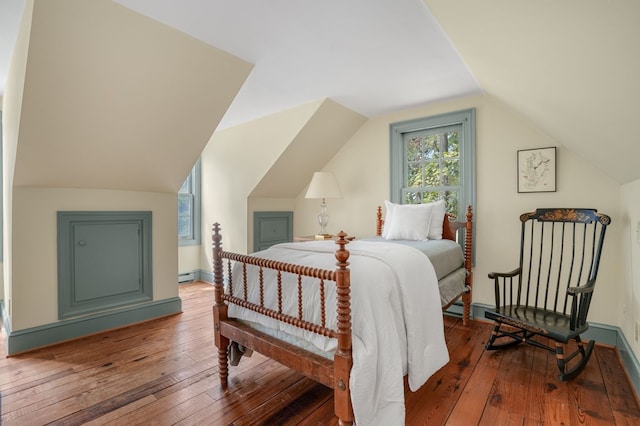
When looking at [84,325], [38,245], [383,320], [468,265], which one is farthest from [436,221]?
[38,245]

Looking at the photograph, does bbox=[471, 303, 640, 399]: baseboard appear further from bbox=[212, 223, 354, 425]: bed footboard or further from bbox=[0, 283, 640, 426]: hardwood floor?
bbox=[212, 223, 354, 425]: bed footboard

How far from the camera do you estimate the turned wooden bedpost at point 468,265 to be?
307 cm

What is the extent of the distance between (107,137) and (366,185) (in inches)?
106

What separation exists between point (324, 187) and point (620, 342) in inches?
115

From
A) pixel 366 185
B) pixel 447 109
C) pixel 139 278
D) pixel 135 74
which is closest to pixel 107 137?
pixel 135 74

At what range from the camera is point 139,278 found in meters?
3.23

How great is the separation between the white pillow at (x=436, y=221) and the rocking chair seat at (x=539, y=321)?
845mm

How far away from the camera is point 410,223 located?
3035mm

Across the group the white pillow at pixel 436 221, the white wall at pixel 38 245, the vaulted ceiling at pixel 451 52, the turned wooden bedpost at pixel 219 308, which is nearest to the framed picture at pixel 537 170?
the vaulted ceiling at pixel 451 52

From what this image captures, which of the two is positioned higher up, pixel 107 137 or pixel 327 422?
pixel 107 137

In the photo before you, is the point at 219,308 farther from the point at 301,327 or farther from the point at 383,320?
the point at 383,320

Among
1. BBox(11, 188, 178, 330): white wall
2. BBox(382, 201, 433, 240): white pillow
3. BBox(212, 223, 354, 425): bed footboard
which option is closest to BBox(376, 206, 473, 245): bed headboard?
BBox(382, 201, 433, 240): white pillow

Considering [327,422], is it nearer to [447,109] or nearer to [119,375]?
[119,375]

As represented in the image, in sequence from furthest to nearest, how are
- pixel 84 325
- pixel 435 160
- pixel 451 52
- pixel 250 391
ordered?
1. pixel 435 160
2. pixel 84 325
3. pixel 451 52
4. pixel 250 391
